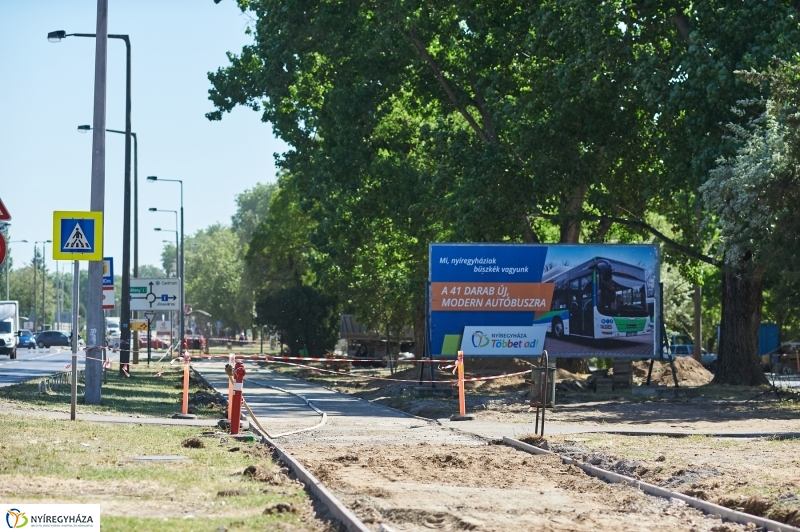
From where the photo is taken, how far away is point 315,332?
60969 millimetres

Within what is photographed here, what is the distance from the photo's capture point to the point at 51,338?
9331 cm

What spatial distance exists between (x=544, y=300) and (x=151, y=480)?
20.9m

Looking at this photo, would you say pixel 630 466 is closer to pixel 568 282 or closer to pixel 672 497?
pixel 672 497

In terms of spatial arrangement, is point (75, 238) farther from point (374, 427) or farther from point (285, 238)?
point (285, 238)

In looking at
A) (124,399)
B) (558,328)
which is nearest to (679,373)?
(558,328)

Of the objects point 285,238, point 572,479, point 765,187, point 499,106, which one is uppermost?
point 499,106

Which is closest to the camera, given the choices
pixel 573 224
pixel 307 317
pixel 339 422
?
pixel 339 422

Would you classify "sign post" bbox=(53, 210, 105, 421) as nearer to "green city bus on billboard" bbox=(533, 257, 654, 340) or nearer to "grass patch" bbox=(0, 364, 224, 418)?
"grass patch" bbox=(0, 364, 224, 418)

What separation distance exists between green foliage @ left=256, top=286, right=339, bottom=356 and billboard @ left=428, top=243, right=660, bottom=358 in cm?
2927

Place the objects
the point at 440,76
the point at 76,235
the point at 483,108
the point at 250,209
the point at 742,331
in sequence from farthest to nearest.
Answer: the point at 250,209 → the point at 483,108 → the point at 440,76 → the point at 742,331 → the point at 76,235

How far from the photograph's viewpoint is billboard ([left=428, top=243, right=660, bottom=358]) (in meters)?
31.7

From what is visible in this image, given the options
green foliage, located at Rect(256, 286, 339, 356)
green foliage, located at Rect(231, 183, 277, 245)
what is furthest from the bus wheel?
green foliage, located at Rect(231, 183, 277, 245)

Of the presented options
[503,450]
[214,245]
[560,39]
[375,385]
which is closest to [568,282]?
[560,39]

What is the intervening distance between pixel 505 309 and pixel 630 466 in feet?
58.5
